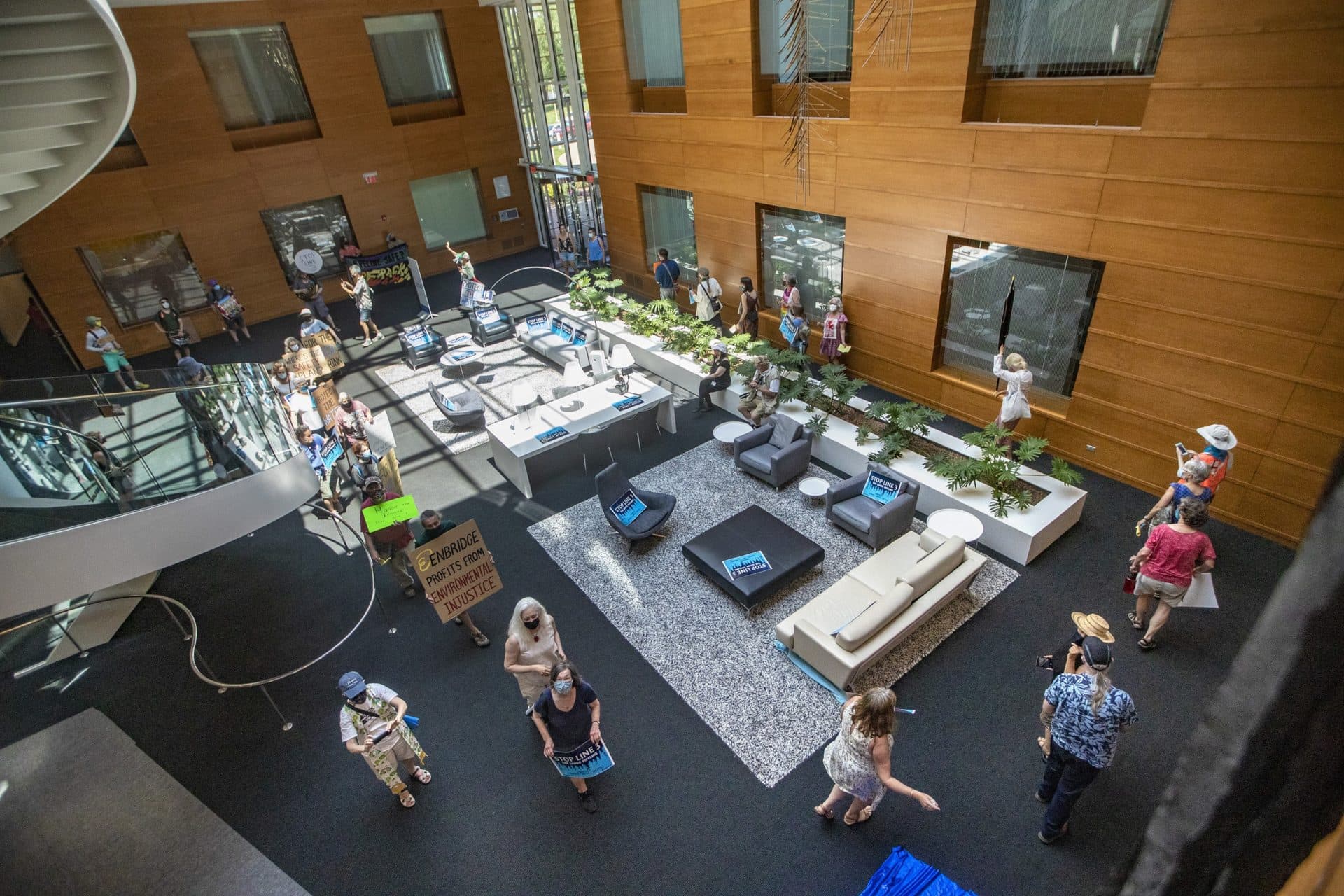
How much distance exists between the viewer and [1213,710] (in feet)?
1.61

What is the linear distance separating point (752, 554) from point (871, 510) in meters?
1.70

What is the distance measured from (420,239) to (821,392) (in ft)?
46.6

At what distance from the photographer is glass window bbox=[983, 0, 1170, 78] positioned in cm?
729

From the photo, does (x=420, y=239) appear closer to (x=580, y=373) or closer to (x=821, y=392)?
(x=580, y=373)

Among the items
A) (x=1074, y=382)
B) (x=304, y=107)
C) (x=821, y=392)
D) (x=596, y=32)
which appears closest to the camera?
(x=1074, y=382)

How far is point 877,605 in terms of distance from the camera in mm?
6387

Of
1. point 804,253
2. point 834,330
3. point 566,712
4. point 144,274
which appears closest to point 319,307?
point 144,274

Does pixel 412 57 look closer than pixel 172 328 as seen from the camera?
No

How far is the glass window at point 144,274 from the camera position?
15469 millimetres

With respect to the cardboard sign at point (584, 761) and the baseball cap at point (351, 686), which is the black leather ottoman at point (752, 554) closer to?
the cardboard sign at point (584, 761)

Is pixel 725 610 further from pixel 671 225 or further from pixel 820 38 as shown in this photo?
pixel 671 225

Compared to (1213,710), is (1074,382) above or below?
below

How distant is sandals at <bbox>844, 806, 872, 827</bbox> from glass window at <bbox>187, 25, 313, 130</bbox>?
760 inches

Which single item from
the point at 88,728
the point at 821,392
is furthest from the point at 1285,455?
the point at 88,728
